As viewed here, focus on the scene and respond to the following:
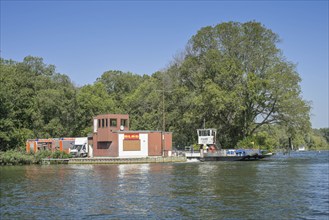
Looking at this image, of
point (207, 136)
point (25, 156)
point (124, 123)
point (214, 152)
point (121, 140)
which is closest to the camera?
point (121, 140)

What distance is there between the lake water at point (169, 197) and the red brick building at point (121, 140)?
2762cm

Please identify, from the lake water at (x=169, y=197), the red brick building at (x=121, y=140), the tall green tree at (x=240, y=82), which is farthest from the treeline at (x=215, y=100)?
the lake water at (x=169, y=197)

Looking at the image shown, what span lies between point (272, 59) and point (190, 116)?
15.4 metres

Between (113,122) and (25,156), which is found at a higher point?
(113,122)

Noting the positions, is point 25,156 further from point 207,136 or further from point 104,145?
point 207,136

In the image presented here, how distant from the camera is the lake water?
24734 millimetres

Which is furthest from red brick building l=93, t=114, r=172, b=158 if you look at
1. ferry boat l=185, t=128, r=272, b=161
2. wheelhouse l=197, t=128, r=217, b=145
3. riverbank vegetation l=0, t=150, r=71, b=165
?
wheelhouse l=197, t=128, r=217, b=145

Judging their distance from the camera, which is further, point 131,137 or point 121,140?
point 131,137

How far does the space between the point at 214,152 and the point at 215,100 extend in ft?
26.2

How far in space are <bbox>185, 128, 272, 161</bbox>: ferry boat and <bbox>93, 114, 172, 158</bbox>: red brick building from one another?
5181 mm

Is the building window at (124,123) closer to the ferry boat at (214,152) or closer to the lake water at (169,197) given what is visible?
the ferry boat at (214,152)

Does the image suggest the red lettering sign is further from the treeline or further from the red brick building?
the treeline

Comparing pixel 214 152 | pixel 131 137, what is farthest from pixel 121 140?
pixel 214 152

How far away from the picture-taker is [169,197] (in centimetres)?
3052
